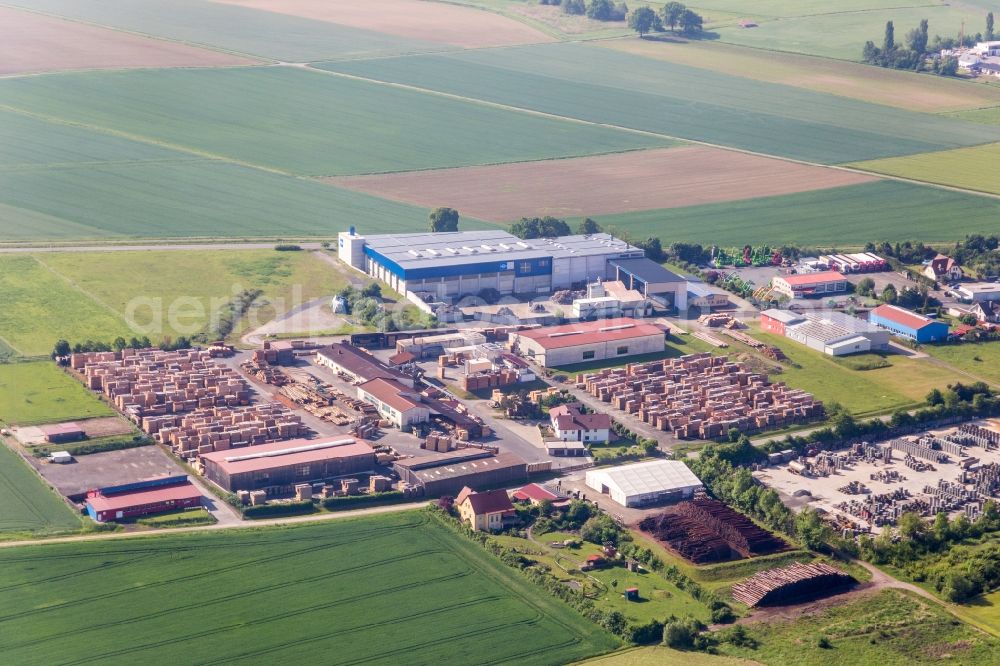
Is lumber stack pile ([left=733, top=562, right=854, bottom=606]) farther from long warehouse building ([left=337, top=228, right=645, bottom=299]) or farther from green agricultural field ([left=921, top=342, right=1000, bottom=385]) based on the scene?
long warehouse building ([left=337, top=228, right=645, bottom=299])

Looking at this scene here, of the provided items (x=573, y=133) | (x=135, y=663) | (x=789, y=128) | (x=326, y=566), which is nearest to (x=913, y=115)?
(x=789, y=128)

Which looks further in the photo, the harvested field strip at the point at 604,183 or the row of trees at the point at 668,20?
the row of trees at the point at 668,20

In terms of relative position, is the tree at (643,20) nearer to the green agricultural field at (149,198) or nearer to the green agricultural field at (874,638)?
the green agricultural field at (149,198)

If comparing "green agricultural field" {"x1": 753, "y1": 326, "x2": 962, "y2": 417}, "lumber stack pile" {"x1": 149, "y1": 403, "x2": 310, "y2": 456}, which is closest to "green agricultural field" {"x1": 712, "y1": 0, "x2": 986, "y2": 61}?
"green agricultural field" {"x1": 753, "y1": 326, "x2": 962, "y2": 417}

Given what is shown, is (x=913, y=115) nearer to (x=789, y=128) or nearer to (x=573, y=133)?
(x=789, y=128)

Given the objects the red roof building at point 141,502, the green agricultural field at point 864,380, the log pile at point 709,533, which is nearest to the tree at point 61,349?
the red roof building at point 141,502

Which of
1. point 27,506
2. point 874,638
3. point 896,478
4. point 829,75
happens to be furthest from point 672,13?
point 874,638
